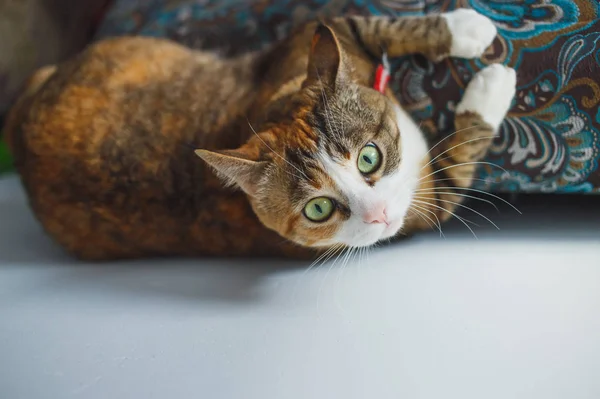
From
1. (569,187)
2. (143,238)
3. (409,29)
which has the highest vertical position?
(409,29)

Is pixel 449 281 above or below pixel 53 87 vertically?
below

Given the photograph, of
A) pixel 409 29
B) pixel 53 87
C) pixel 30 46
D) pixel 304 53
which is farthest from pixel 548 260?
pixel 30 46

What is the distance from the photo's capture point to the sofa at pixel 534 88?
3.81 feet

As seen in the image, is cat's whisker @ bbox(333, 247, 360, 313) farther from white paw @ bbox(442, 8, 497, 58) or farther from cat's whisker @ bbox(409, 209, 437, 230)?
white paw @ bbox(442, 8, 497, 58)

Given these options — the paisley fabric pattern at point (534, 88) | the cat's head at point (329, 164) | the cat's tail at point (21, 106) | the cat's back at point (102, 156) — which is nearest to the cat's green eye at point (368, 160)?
the cat's head at point (329, 164)

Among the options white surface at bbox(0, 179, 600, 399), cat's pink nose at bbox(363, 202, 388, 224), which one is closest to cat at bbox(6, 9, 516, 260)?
cat's pink nose at bbox(363, 202, 388, 224)

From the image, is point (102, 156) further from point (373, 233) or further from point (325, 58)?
point (373, 233)

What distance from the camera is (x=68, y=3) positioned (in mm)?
2338

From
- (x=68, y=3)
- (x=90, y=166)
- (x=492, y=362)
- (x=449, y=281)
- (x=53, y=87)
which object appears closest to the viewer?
(x=492, y=362)

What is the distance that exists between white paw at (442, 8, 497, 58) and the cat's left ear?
0.52 meters

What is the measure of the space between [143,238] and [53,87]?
0.50 metres

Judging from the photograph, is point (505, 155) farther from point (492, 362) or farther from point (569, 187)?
point (492, 362)

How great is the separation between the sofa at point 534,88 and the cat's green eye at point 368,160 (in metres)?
0.25

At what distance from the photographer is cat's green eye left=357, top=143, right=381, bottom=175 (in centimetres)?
114
